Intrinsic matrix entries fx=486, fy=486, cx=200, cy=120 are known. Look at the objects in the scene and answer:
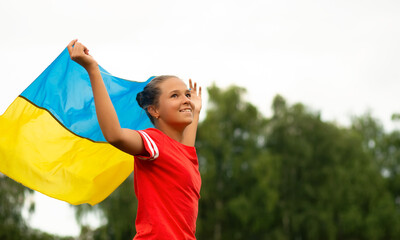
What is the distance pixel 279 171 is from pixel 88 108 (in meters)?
25.3

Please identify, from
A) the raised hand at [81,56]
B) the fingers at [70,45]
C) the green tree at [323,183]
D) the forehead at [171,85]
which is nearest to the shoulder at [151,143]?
the forehead at [171,85]

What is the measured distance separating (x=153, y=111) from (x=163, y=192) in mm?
651

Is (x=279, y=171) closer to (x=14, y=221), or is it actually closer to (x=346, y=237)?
(x=346, y=237)

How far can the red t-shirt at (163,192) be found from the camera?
309 cm

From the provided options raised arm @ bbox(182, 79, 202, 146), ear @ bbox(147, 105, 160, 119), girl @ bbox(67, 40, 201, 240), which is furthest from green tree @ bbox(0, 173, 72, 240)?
girl @ bbox(67, 40, 201, 240)

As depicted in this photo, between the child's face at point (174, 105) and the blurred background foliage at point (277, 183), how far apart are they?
22.4 m

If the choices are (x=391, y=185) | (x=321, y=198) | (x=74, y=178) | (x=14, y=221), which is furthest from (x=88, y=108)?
(x=391, y=185)

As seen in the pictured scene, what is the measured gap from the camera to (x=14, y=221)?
24.0 meters

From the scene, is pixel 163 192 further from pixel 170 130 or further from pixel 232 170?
pixel 232 170

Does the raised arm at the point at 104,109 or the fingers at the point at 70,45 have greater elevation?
the fingers at the point at 70,45

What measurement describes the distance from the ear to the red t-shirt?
216mm

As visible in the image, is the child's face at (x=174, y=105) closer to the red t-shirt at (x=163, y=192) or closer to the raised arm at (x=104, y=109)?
the red t-shirt at (x=163, y=192)

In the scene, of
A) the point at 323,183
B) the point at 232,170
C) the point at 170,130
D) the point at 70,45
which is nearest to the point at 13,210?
the point at 232,170

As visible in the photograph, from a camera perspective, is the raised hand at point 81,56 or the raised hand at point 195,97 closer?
the raised hand at point 81,56
